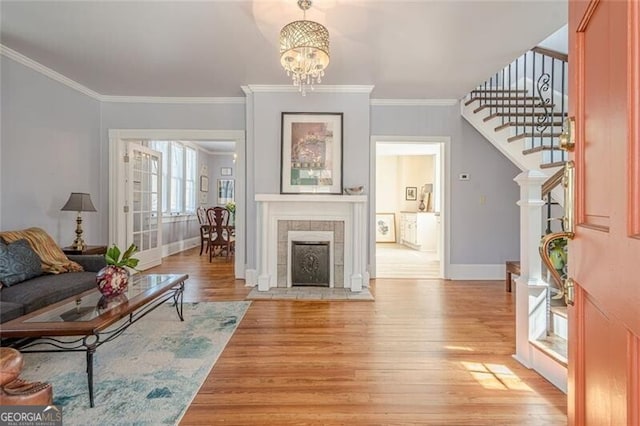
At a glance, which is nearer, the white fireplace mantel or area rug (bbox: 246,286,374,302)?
area rug (bbox: 246,286,374,302)

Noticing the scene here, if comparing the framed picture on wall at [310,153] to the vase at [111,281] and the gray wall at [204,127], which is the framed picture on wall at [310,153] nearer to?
the gray wall at [204,127]

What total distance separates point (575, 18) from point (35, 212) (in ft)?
16.3

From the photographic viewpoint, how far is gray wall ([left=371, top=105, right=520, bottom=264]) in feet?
16.3

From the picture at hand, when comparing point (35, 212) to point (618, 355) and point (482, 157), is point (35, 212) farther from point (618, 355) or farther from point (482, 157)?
point (482, 157)

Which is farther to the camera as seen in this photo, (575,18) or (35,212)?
(35,212)

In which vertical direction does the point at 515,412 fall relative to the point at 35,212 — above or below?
below

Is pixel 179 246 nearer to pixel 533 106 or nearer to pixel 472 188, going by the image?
pixel 472 188

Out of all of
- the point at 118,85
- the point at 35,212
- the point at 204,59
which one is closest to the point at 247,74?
the point at 204,59

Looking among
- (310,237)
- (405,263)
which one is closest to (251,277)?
(310,237)

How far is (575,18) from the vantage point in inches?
36.1

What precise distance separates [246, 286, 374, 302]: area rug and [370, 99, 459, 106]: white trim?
106 inches

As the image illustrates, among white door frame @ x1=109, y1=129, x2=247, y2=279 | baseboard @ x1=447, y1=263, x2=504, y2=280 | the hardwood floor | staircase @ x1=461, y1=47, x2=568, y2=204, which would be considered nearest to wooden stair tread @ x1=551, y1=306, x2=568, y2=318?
the hardwood floor

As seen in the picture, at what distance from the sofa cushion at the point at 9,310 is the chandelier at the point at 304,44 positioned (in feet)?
8.56

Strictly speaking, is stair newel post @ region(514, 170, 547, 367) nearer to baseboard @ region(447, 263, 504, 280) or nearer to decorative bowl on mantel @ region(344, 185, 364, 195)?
decorative bowl on mantel @ region(344, 185, 364, 195)
